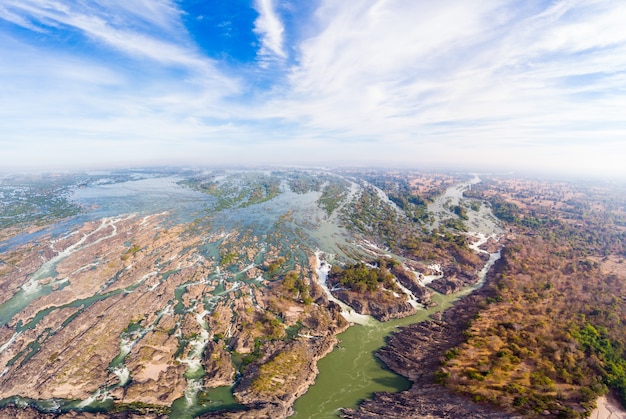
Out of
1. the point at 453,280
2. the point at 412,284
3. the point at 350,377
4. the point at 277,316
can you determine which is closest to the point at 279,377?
the point at 350,377

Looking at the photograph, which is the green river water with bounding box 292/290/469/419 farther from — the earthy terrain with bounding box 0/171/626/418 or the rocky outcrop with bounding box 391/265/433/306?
the rocky outcrop with bounding box 391/265/433/306

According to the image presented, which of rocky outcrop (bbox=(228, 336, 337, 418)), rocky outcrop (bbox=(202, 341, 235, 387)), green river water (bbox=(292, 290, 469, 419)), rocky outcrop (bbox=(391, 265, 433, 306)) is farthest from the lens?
rocky outcrop (bbox=(391, 265, 433, 306))

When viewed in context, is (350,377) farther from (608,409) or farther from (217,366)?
(608,409)

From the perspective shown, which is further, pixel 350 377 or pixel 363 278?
pixel 363 278

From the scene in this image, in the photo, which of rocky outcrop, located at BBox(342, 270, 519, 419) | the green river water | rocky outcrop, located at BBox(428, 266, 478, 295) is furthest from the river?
rocky outcrop, located at BBox(428, 266, 478, 295)

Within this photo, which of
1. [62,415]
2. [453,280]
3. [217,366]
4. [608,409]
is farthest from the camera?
[453,280]

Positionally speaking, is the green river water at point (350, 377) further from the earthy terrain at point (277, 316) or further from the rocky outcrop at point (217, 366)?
the rocky outcrop at point (217, 366)

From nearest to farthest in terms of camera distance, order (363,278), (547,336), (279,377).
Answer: (279,377), (547,336), (363,278)

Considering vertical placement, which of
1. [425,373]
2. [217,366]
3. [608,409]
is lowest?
[425,373]
